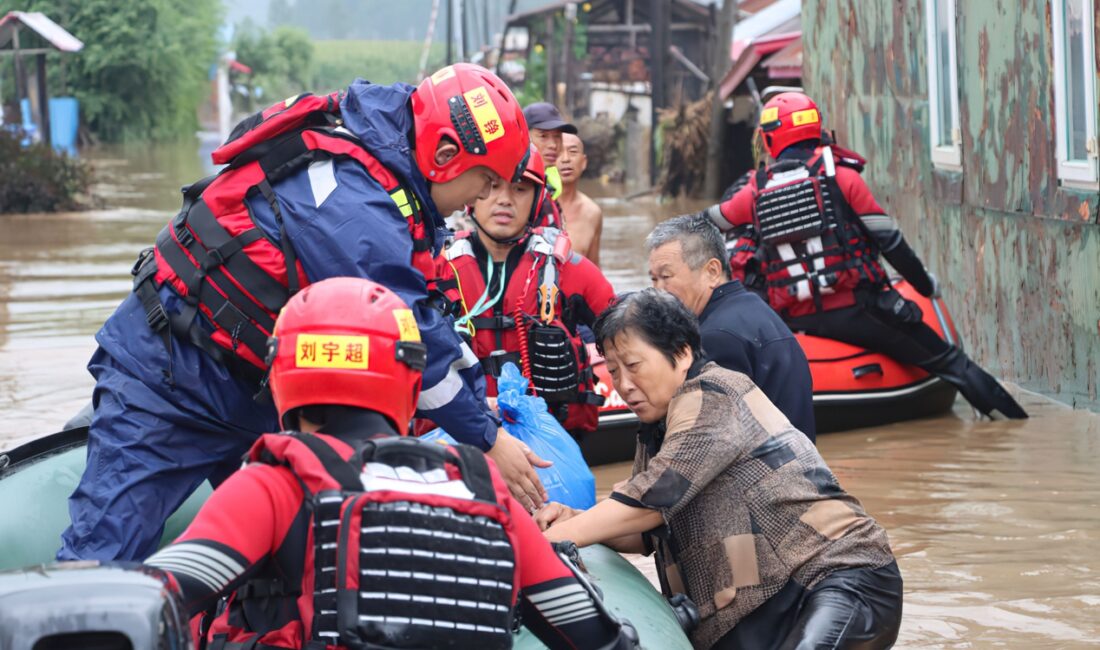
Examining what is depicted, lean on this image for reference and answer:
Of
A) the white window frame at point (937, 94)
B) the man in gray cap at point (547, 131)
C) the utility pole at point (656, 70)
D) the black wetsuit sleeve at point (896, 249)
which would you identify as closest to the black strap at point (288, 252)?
the man in gray cap at point (547, 131)

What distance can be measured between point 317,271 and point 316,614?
4.09 ft

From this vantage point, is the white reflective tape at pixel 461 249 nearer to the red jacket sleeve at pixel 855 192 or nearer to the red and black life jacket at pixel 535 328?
the red and black life jacket at pixel 535 328

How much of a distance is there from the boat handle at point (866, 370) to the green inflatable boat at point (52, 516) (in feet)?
16.1

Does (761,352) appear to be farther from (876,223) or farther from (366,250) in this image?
(876,223)

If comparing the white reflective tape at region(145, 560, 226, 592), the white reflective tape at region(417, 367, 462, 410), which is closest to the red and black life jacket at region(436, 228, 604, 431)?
the white reflective tape at region(417, 367, 462, 410)

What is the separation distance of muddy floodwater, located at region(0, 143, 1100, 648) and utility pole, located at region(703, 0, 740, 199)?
11.7 meters

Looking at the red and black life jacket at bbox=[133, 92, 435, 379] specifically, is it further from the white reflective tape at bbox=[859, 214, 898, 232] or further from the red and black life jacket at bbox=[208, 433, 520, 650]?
the white reflective tape at bbox=[859, 214, 898, 232]

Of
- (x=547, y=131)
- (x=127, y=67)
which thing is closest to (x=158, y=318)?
(x=547, y=131)

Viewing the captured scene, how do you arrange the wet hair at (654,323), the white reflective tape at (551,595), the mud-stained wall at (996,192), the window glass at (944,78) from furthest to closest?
1. the window glass at (944,78)
2. the mud-stained wall at (996,192)
3. the wet hair at (654,323)
4. the white reflective tape at (551,595)

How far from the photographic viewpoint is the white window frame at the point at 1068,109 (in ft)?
26.1

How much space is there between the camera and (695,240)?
5145 millimetres

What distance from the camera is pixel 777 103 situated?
8.39 meters

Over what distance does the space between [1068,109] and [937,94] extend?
2.40m

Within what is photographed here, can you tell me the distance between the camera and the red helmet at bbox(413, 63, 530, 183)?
373 cm
